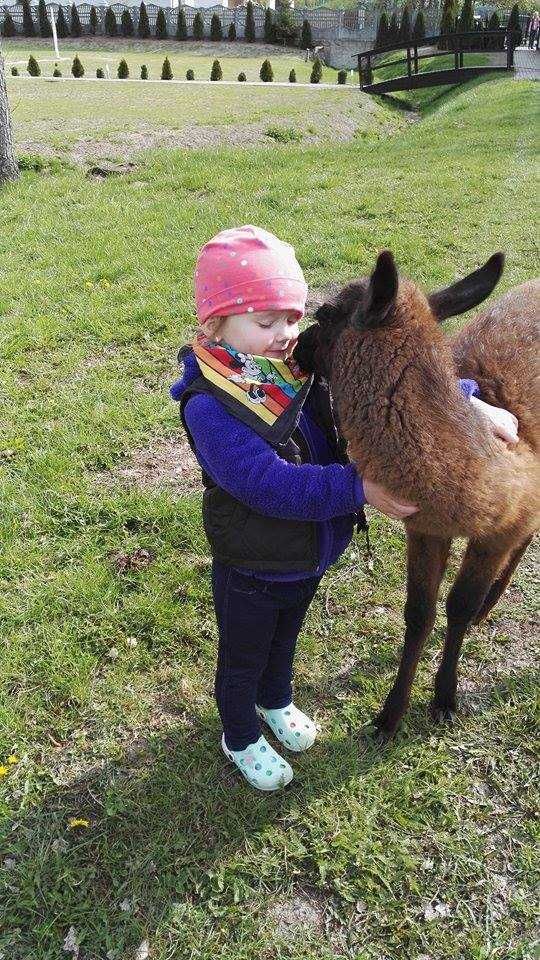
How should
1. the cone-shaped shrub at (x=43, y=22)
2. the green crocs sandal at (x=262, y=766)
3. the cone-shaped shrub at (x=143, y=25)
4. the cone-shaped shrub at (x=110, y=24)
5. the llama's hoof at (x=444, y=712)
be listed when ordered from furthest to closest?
1. the cone-shaped shrub at (x=110, y=24)
2. the cone-shaped shrub at (x=143, y=25)
3. the cone-shaped shrub at (x=43, y=22)
4. the llama's hoof at (x=444, y=712)
5. the green crocs sandal at (x=262, y=766)

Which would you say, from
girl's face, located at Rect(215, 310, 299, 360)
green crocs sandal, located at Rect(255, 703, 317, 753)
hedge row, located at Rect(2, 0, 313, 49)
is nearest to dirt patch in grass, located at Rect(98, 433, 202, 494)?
green crocs sandal, located at Rect(255, 703, 317, 753)

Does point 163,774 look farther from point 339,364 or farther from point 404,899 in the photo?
point 339,364

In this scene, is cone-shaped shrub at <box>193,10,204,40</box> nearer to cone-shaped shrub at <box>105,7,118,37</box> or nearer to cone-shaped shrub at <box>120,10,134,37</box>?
cone-shaped shrub at <box>120,10,134,37</box>

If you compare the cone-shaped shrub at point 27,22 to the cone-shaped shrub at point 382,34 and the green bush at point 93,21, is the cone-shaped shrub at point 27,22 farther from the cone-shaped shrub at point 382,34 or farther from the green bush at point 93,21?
the cone-shaped shrub at point 382,34

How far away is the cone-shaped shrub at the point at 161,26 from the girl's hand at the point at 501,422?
180 ft

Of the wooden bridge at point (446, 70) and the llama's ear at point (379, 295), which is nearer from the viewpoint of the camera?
the llama's ear at point (379, 295)

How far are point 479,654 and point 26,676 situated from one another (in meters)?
2.25

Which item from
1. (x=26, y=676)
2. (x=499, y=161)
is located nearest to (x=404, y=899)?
(x=26, y=676)

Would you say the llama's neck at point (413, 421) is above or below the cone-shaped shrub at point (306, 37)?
below

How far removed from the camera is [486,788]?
9.32 ft

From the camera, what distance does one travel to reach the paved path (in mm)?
25859

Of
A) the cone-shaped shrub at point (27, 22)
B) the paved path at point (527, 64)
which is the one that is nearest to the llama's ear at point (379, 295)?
the paved path at point (527, 64)

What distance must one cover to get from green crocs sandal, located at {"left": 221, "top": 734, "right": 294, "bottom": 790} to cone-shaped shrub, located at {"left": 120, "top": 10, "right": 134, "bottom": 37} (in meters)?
55.2

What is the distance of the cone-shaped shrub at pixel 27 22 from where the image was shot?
45.4 meters
